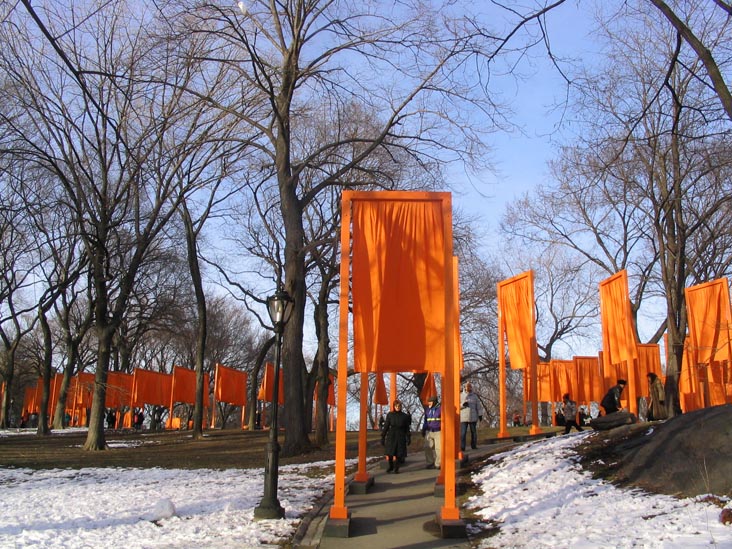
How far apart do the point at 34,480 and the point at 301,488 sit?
600 cm

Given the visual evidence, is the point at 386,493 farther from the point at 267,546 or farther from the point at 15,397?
the point at 15,397

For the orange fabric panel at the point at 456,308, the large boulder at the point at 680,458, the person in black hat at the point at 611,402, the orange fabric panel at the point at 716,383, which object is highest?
the orange fabric panel at the point at 456,308

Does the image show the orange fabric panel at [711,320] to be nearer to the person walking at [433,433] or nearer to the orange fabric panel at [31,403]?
the person walking at [433,433]

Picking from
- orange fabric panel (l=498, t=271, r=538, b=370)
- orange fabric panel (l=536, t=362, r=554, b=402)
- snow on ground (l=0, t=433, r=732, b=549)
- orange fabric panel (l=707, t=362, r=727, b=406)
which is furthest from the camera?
orange fabric panel (l=536, t=362, r=554, b=402)

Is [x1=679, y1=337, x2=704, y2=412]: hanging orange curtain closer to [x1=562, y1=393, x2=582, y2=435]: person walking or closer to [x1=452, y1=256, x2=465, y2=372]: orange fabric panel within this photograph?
[x1=562, y1=393, x2=582, y2=435]: person walking

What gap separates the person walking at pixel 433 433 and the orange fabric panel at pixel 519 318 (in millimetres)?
4332

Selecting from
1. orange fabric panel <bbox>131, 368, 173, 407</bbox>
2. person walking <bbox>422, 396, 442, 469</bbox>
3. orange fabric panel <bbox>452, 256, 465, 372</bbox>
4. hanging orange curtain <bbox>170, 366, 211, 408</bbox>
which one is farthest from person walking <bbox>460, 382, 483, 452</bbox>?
orange fabric panel <bbox>131, 368, 173, 407</bbox>

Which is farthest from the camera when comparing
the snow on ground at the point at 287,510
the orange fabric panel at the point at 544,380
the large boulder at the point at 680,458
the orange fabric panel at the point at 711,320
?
the orange fabric panel at the point at 544,380

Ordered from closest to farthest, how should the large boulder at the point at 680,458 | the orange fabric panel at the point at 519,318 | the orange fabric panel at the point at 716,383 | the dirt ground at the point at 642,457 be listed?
the large boulder at the point at 680,458, the dirt ground at the point at 642,457, the orange fabric panel at the point at 519,318, the orange fabric panel at the point at 716,383

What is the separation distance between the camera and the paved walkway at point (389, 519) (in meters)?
8.65

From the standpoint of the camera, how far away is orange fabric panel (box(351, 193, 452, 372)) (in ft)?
32.6

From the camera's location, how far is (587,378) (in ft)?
103

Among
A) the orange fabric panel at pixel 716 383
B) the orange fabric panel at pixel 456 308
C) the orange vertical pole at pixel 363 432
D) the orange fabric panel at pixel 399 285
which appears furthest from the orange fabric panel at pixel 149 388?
the orange fabric panel at pixel 399 285

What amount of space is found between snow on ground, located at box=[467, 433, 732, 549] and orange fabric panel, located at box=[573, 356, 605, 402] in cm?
1960
